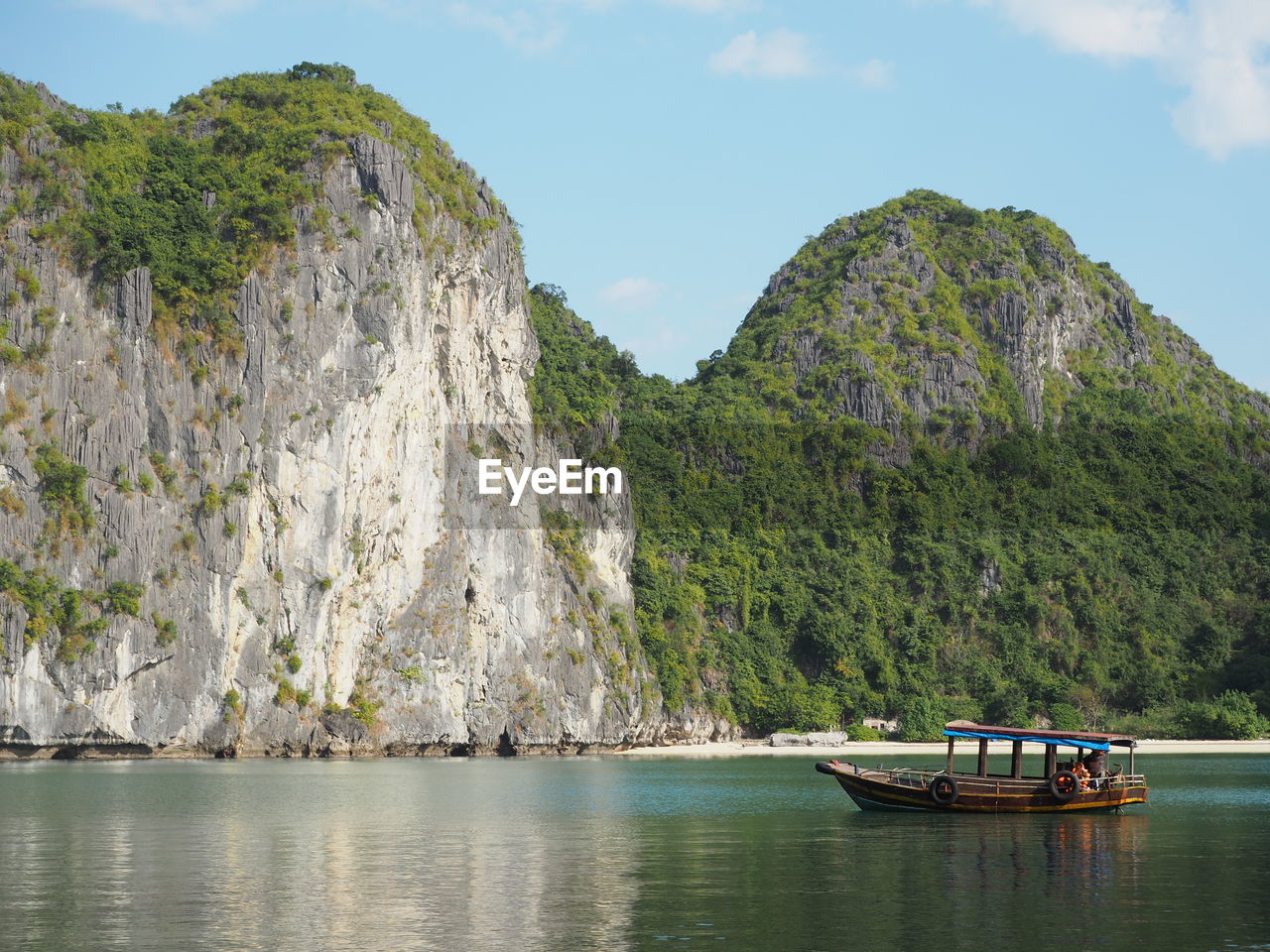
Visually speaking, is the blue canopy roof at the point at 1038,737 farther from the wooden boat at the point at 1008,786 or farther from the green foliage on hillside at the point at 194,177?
the green foliage on hillside at the point at 194,177

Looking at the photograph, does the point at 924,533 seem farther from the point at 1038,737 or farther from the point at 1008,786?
the point at 1038,737

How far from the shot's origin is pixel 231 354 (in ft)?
248

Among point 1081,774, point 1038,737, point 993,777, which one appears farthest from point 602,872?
point 1081,774

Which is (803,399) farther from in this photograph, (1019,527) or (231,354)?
(231,354)

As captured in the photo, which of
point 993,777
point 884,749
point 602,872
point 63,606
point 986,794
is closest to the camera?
Result: point 602,872

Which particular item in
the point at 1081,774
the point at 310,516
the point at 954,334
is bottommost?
the point at 1081,774

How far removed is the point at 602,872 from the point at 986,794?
16.2m

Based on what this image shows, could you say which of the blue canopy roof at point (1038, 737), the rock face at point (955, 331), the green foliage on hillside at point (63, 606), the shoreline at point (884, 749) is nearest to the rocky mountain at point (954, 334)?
the rock face at point (955, 331)

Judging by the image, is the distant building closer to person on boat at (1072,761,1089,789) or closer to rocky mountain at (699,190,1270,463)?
rocky mountain at (699,190,1270,463)

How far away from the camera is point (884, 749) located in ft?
289

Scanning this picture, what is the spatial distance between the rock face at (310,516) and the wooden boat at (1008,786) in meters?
38.7

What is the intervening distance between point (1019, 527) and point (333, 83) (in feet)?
200

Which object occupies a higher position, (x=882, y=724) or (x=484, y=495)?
(x=484, y=495)

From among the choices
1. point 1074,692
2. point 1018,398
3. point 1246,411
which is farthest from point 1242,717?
point 1246,411
